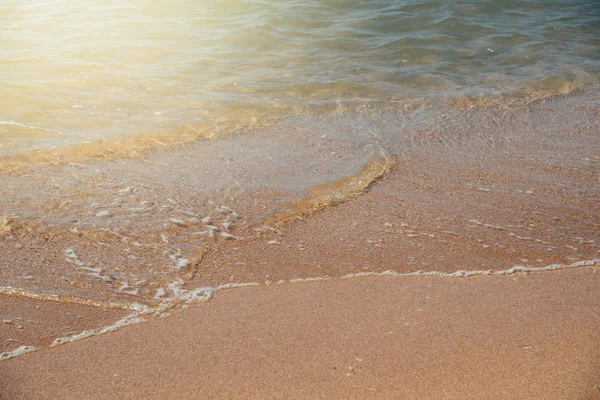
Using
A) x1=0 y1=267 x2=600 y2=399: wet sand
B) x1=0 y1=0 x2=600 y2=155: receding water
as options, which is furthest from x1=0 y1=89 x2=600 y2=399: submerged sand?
x1=0 y1=0 x2=600 y2=155: receding water

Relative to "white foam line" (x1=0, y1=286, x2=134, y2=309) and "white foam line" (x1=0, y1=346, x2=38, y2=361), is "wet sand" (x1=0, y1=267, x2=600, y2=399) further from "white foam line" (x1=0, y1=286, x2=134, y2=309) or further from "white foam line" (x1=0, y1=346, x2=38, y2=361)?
"white foam line" (x1=0, y1=286, x2=134, y2=309)

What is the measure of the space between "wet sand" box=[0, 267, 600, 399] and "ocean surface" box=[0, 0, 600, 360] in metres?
0.18

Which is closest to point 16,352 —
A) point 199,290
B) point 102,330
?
point 102,330

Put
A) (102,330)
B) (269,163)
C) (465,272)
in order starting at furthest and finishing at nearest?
(269,163)
(465,272)
(102,330)

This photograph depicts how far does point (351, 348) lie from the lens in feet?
8.16

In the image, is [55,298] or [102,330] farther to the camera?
[55,298]

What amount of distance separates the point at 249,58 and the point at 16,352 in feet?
21.3

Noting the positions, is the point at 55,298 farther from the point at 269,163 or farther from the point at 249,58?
the point at 249,58

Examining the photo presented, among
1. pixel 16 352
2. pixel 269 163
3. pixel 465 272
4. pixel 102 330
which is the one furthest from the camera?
pixel 269 163

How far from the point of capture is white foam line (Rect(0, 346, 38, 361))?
2.44m

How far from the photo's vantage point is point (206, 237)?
3.50m

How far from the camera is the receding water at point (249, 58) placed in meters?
6.04

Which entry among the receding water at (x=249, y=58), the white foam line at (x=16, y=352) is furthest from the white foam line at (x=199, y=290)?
the receding water at (x=249, y=58)

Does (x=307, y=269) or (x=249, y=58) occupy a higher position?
(x=249, y=58)
